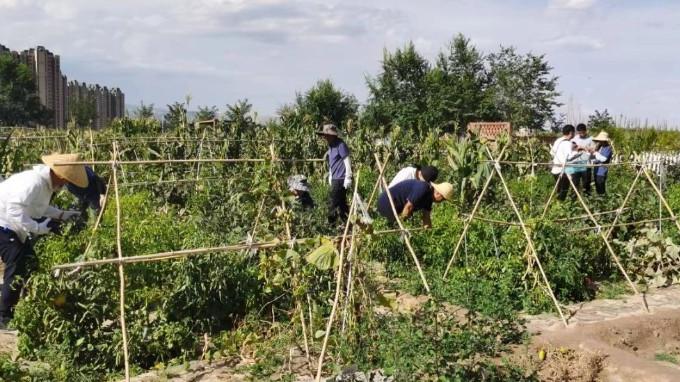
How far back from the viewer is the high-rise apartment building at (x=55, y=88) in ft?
204

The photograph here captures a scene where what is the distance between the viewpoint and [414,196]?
22.6ft

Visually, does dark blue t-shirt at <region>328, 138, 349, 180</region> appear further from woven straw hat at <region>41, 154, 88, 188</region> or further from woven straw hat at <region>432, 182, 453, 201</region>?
woven straw hat at <region>41, 154, 88, 188</region>

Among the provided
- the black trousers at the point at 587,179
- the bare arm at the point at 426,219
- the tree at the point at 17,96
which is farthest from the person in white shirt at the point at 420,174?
the tree at the point at 17,96

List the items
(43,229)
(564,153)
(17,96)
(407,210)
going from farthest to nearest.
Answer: (17,96), (564,153), (407,210), (43,229)

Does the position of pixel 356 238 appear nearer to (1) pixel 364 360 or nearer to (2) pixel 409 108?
(1) pixel 364 360

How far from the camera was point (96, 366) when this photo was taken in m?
4.76

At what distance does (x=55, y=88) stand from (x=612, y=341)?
69892mm

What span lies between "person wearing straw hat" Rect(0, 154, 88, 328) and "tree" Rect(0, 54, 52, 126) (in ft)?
152

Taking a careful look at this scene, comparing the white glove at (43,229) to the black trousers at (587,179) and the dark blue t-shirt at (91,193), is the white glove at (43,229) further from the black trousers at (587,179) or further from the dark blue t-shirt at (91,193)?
the black trousers at (587,179)

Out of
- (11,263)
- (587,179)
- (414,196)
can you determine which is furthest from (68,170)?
(587,179)

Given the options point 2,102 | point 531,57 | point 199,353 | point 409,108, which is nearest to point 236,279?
point 199,353

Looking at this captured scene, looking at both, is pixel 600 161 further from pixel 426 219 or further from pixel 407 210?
pixel 407 210

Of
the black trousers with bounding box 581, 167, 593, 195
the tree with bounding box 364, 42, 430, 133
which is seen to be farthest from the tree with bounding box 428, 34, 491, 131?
the black trousers with bounding box 581, 167, 593, 195

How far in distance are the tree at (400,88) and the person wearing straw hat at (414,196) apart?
28.9m
